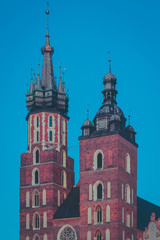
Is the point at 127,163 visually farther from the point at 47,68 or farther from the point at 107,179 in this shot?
the point at 47,68

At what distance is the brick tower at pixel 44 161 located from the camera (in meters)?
95.1

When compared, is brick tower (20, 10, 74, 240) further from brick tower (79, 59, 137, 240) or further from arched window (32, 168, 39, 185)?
brick tower (79, 59, 137, 240)

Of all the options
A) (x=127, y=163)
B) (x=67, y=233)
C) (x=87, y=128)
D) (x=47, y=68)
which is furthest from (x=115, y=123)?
(x=47, y=68)

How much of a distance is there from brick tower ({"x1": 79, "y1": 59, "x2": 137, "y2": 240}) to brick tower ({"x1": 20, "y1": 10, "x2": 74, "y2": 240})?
4353 millimetres

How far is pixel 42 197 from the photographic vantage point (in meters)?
95.5

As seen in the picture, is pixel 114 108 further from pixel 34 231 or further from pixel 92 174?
pixel 34 231

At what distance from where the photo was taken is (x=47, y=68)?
4058 inches

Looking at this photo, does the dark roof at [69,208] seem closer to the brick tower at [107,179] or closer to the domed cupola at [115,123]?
the brick tower at [107,179]

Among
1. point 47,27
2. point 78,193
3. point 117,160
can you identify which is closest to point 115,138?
point 117,160

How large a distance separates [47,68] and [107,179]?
1932 centimetres

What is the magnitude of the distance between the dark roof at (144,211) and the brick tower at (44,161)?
9.92 m

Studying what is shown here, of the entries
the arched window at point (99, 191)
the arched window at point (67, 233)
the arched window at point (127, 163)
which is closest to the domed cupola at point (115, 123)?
the arched window at point (127, 163)

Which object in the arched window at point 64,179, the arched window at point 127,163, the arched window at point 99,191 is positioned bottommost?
the arched window at point 99,191

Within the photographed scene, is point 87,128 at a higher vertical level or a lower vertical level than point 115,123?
lower
